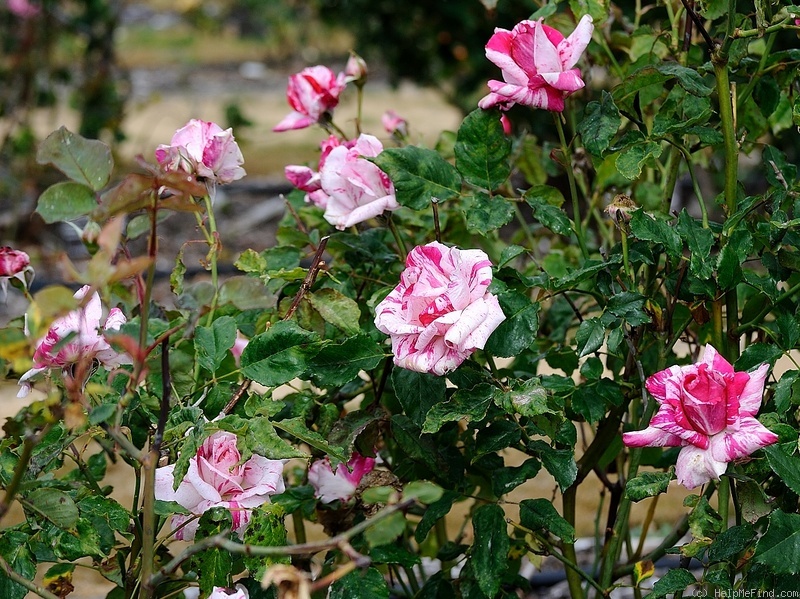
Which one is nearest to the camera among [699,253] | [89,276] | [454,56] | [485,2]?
[89,276]

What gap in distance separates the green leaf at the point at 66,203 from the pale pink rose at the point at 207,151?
118 mm

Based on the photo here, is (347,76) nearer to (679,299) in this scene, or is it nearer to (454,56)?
(679,299)

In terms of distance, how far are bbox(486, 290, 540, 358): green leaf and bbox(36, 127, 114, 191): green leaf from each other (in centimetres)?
37

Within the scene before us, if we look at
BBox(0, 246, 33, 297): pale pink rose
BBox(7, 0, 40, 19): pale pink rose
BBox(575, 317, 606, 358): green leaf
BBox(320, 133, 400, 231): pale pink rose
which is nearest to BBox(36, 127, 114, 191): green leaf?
BBox(0, 246, 33, 297): pale pink rose

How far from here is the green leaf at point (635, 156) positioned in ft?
3.00

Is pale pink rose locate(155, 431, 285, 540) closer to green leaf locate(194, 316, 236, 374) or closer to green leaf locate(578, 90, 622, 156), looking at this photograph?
green leaf locate(194, 316, 236, 374)

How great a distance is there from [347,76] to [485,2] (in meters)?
0.19

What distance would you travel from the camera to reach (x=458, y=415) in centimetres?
84

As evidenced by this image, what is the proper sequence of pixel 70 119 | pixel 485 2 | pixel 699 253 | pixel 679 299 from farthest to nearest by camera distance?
pixel 70 119
pixel 485 2
pixel 679 299
pixel 699 253

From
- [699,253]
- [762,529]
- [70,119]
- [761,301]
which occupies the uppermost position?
[699,253]

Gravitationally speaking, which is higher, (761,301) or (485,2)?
(485,2)

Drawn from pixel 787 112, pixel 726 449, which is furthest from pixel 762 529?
pixel 787 112

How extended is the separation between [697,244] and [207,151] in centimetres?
46

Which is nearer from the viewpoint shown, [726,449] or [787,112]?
[726,449]
